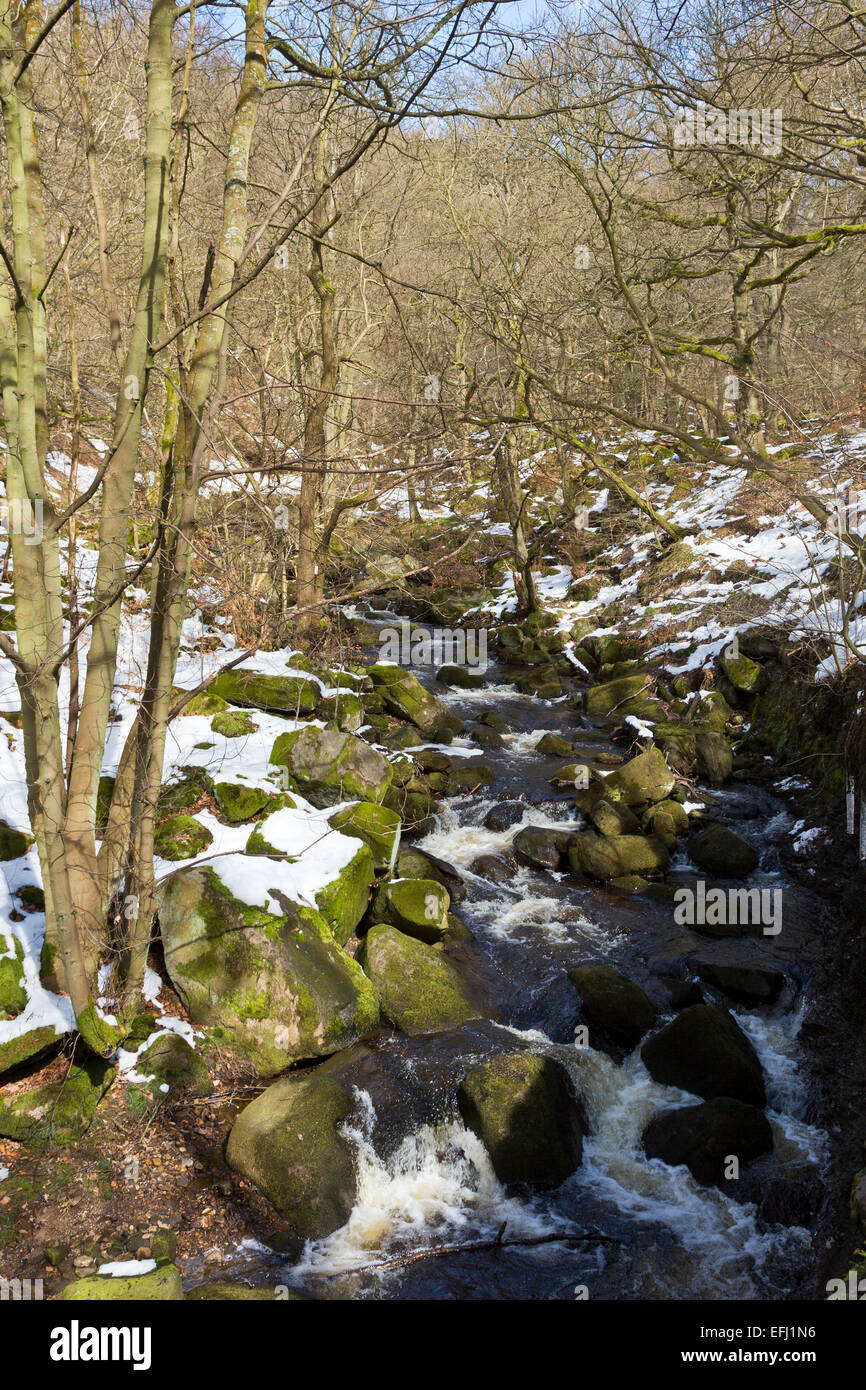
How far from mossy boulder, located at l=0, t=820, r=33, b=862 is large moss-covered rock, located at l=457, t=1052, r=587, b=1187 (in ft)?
11.9

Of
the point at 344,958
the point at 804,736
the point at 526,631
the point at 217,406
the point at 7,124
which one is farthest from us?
the point at 526,631

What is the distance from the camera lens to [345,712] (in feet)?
33.1

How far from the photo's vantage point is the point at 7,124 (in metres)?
4.04

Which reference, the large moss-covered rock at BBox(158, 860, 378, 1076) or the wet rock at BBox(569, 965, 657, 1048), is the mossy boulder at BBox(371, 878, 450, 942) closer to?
the large moss-covered rock at BBox(158, 860, 378, 1076)

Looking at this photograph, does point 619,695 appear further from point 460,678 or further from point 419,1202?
point 419,1202

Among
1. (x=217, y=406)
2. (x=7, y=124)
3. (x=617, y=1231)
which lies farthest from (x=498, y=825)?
(x=7, y=124)

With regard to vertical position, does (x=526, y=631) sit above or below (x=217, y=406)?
above

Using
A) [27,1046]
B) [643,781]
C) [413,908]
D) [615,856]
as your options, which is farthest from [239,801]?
[643,781]

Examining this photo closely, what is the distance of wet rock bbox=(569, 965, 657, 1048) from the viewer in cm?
604

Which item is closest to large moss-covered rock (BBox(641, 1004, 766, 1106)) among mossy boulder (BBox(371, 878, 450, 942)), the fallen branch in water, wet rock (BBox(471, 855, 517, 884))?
the fallen branch in water

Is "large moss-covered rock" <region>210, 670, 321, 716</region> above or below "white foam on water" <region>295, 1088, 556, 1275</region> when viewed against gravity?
above

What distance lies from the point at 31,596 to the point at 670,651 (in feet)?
36.4

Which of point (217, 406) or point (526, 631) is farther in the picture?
point (526, 631)
